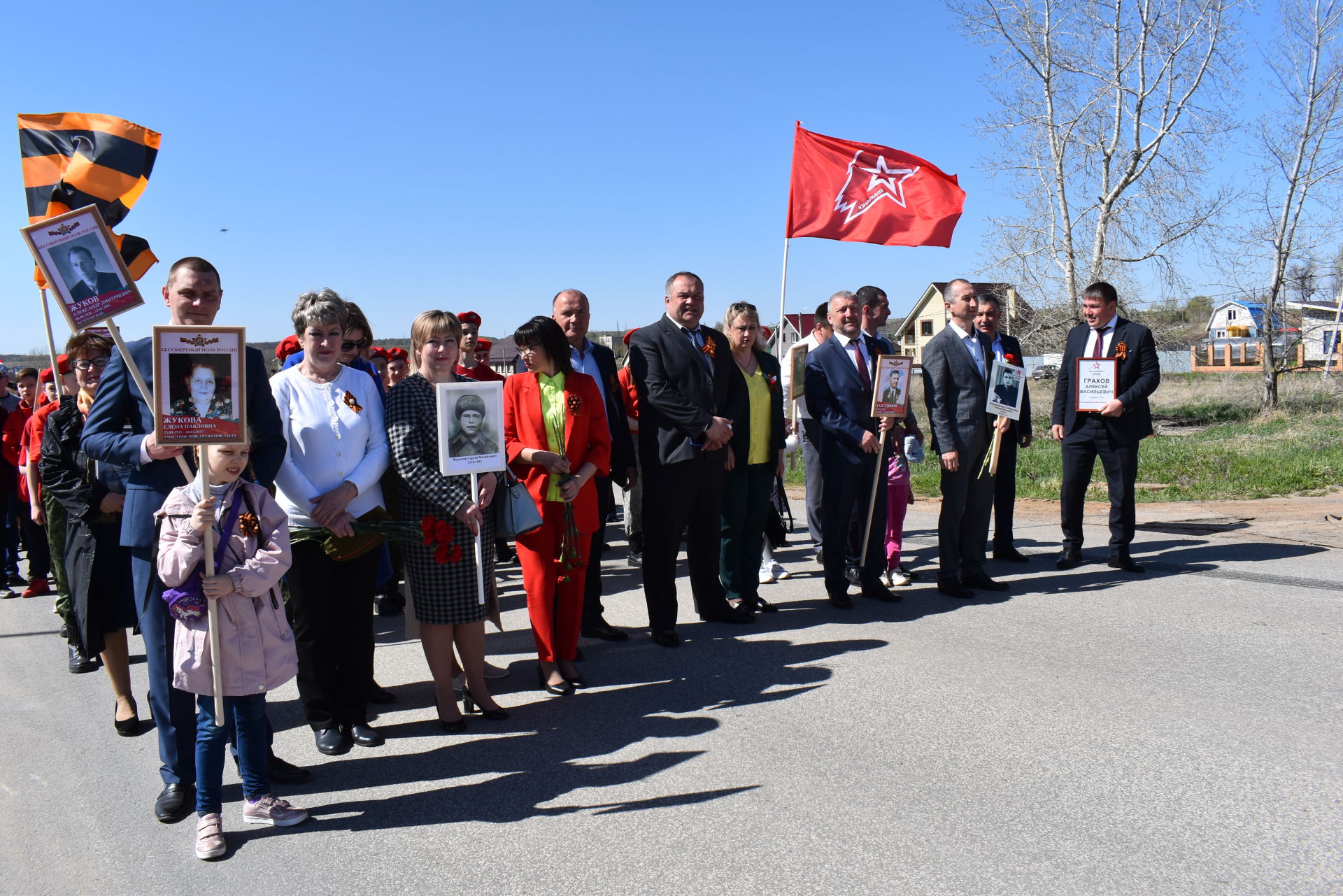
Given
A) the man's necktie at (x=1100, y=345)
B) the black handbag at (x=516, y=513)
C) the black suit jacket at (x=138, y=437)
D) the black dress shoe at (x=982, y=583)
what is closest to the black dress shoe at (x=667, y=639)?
the black handbag at (x=516, y=513)

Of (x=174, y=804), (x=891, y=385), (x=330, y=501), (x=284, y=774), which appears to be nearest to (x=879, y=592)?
(x=891, y=385)

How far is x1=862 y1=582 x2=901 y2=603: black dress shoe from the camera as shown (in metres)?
6.91

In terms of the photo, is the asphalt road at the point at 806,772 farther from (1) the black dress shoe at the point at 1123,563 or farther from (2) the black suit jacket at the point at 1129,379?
(2) the black suit jacket at the point at 1129,379

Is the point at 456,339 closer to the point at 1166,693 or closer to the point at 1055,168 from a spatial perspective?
the point at 1166,693

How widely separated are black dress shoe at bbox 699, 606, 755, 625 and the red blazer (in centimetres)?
153

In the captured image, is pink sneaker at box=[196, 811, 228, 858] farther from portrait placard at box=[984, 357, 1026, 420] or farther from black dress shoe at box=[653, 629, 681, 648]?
portrait placard at box=[984, 357, 1026, 420]

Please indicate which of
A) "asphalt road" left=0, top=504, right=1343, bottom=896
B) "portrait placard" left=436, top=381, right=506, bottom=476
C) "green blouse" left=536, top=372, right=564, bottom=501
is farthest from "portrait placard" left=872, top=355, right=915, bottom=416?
"portrait placard" left=436, top=381, right=506, bottom=476

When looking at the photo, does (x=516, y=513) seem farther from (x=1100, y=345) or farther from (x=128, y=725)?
(x=1100, y=345)

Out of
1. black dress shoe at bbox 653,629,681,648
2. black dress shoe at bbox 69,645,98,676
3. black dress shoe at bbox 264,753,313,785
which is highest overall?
black dress shoe at bbox 653,629,681,648

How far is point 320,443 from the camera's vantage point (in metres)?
4.28

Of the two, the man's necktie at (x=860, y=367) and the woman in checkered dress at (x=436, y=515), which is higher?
the man's necktie at (x=860, y=367)

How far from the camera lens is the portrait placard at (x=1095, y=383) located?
300 inches

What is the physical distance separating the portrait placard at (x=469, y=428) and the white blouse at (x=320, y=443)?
0.32 m

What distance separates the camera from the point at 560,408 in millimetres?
5203
